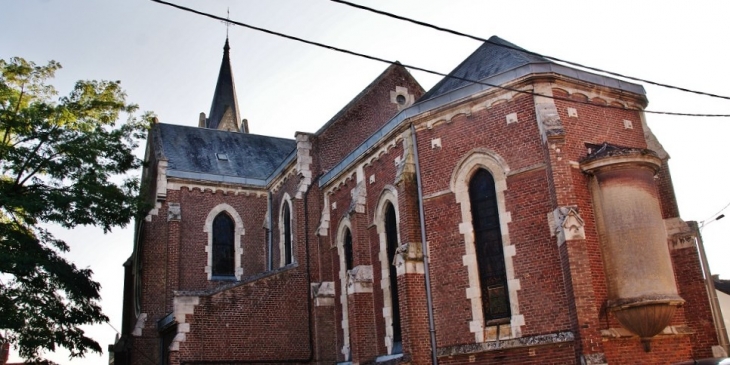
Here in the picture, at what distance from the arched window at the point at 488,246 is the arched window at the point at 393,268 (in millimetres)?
2510

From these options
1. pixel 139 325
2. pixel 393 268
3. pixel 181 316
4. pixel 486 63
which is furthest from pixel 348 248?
pixel 139 325

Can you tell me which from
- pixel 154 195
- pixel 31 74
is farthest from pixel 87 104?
pixel 154 195

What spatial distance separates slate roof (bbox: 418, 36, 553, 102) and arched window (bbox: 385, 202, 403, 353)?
311 cm

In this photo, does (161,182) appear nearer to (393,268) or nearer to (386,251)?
(386,251)

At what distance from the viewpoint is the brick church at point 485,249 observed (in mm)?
12617

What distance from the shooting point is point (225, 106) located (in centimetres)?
4253

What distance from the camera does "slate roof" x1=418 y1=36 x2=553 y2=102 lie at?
15156 millimetres

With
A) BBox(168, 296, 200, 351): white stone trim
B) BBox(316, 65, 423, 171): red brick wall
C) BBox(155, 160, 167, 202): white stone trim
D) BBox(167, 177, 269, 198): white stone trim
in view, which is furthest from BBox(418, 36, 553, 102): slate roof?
BBox(155, 160, 167, 202): white stone trim

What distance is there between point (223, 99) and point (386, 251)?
2917 cm

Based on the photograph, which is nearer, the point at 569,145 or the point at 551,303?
the point at 551,303

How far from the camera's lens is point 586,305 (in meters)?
12.1

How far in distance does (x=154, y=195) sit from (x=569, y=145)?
1575 centimetres

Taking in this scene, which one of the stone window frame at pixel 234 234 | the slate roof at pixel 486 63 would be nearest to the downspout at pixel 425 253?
the slate roof at pixel 486 63

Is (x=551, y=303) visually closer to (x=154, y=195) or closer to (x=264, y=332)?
(x=264, y=332)
